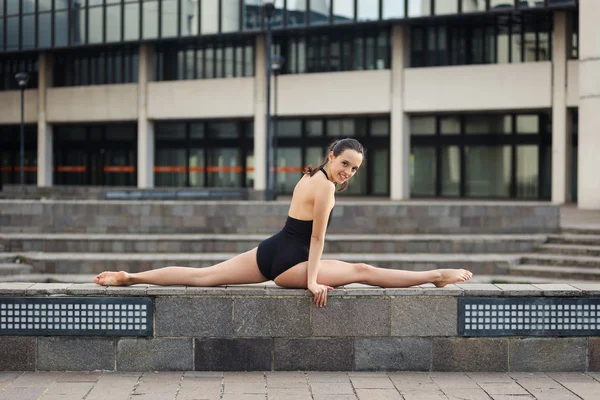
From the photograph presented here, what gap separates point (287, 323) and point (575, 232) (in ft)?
40.0

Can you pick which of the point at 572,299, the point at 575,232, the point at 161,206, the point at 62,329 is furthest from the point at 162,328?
the point at 575,232

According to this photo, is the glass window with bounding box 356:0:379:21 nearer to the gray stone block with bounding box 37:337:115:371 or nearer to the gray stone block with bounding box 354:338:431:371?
the gray stone block with bounding box 354:338:431:371

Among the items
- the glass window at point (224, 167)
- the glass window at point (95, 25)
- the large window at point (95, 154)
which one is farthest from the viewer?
the large window at point (95, 154)

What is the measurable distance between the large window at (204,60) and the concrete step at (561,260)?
25.8 meters

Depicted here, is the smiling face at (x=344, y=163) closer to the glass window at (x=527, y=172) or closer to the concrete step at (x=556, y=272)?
the concrete step at (x=556, y=272)

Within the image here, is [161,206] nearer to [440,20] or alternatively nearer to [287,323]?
[287,323]

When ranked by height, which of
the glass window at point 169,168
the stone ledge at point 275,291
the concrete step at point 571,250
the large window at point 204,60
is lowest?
the concrete step at point 571,250

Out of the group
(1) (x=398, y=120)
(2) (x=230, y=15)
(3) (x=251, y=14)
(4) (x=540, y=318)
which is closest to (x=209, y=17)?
(2) (x=230, y=15)

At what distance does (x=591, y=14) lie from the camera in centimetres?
2722

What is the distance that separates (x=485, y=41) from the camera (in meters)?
36.2

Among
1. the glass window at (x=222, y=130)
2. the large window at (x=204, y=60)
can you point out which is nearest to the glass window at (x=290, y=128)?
the glass window at (x=222, y=130)

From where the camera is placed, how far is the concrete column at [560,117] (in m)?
32.5

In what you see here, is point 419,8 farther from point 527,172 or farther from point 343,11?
point 527,172

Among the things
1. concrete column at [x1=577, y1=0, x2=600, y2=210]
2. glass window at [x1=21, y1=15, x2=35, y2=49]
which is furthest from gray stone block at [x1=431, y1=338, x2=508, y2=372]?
glass window at [x1=21, y1=15, x2=35, y2=49]
